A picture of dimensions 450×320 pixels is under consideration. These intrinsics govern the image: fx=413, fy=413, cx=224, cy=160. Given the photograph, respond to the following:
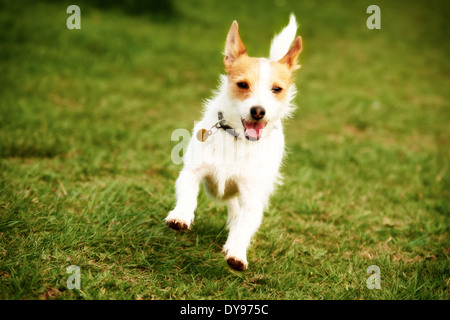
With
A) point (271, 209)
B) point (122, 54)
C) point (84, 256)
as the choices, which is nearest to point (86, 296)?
point (84, 256)

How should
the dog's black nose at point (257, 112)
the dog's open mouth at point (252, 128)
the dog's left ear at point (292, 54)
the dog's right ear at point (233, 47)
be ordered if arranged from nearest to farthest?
the dog's black nose at point (257, 112), the dog's open mouth at point (252, 128), the dog's right ear at point (233, 47), the dog's left ear at point (292, 54)

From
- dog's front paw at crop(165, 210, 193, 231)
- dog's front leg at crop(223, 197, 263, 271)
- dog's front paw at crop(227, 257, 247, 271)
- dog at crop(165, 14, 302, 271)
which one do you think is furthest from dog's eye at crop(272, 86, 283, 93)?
dog's front paw at crop(227, 257, 247, 271)

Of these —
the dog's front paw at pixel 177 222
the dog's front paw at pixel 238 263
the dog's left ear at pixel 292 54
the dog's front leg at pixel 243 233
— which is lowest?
the dog's front paw at pixel 238 263

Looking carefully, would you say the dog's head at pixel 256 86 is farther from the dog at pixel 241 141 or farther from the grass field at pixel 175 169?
the grass field at pixel 175 169

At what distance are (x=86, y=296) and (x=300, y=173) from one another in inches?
123

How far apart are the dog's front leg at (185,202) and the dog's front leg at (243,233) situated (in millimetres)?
342

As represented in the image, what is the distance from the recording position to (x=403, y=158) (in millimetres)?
5926

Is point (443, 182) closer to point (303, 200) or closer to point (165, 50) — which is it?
point (303, 200)

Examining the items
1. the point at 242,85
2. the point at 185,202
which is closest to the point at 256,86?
the point at 242,85

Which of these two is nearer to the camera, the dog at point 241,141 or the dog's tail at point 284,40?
the dog at point 241,141

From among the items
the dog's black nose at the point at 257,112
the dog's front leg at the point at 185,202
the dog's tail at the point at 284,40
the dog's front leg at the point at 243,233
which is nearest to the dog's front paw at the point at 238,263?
the dog's front leg at the point at 243,233

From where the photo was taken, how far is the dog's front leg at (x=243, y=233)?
8.86 ft

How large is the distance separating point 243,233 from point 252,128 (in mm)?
746

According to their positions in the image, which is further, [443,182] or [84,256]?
[443,182]
